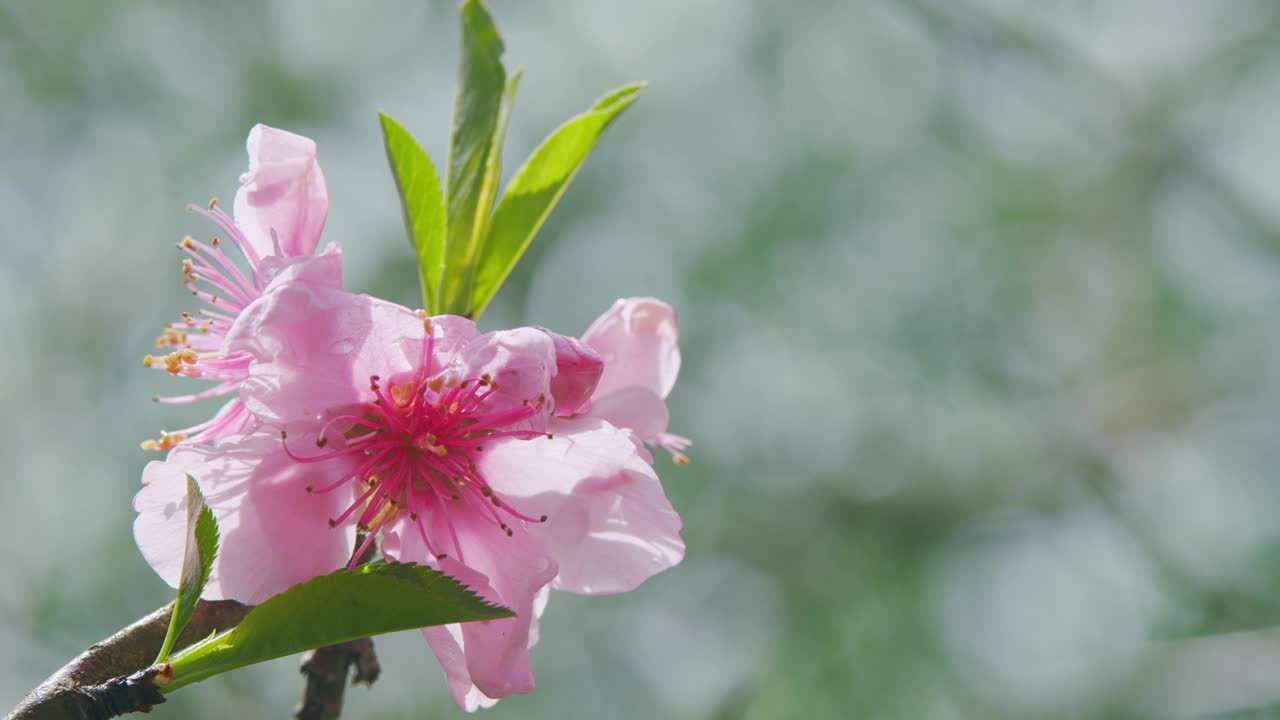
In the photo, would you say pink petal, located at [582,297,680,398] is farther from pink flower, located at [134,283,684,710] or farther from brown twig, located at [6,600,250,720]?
brown twig, located at [6,600,250,720]

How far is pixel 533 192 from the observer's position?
1.04 meters

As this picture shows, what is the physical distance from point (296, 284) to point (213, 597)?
23 centimetres

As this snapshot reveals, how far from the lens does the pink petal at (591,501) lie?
803 millimetres

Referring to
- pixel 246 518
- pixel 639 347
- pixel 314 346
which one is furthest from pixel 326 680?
pixel 639 347

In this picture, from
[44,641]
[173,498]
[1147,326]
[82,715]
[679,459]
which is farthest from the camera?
[1147,326]

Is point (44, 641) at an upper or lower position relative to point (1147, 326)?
A: lower

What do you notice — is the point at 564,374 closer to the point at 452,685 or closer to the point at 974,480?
the point at 452,685

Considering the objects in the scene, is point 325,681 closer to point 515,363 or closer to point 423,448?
point 423,448

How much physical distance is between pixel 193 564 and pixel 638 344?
46 centimetres

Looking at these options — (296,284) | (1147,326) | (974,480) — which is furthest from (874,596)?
(296,284)

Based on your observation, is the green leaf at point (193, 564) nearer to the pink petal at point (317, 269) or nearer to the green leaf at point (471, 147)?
the pink petal at point (317, 269)

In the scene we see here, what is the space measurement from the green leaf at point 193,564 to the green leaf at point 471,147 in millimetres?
345

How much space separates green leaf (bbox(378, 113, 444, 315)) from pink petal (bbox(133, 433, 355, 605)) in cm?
25

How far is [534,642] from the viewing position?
84 cm
